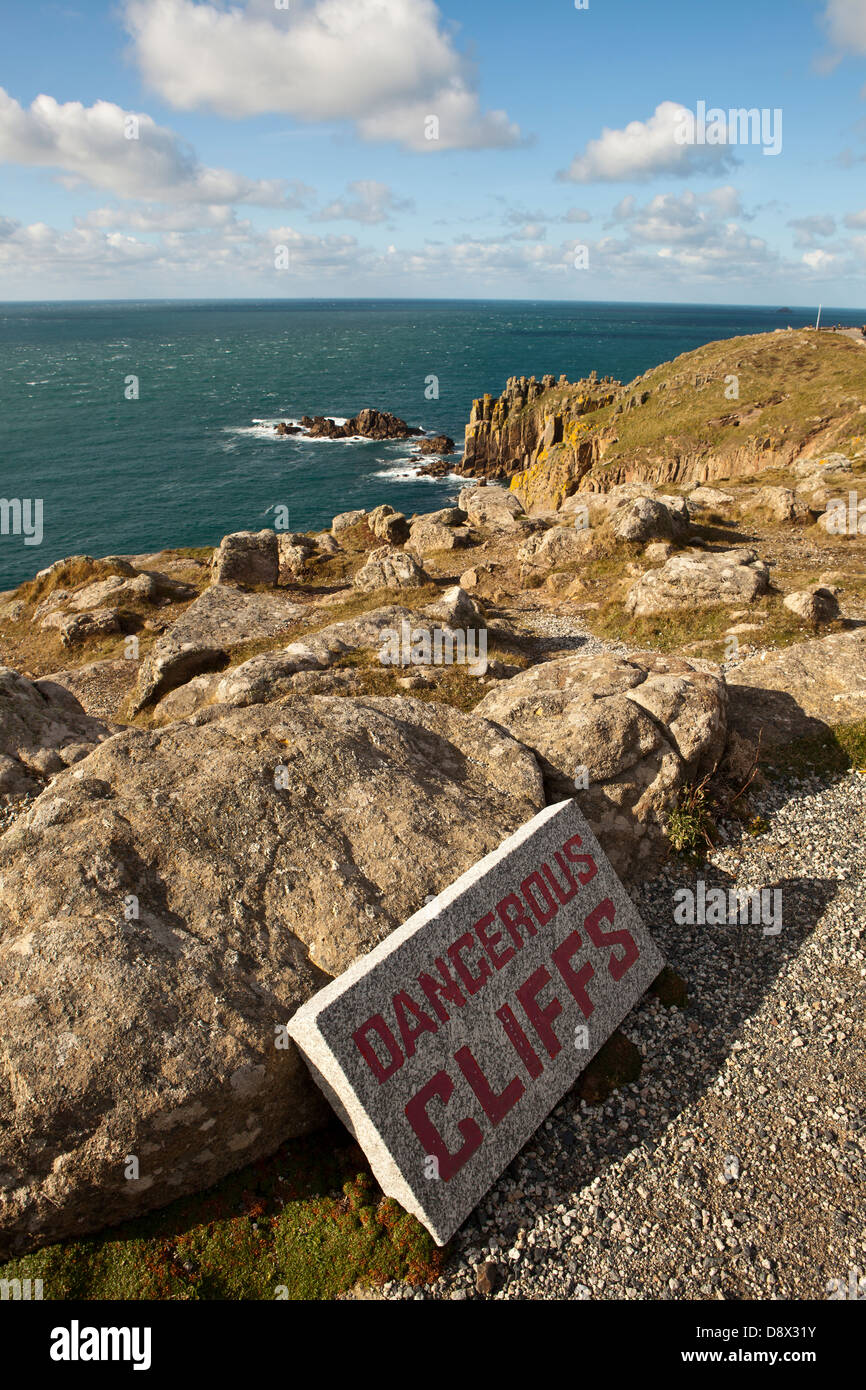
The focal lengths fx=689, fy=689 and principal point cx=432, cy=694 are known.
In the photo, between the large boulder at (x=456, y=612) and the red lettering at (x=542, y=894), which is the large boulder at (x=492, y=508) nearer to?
the large boulder at (x=456, y=612)

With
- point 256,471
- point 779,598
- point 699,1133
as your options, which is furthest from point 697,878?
point 256,471

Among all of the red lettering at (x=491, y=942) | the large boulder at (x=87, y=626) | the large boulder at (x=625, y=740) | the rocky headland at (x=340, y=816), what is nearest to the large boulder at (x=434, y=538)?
the rocky headland at (x=340, y=816)

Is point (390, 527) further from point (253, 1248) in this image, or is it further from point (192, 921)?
point (253, 1248)

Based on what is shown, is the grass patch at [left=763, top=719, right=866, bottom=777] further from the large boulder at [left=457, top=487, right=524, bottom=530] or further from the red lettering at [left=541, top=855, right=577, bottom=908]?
the large boulder at [left=457, top=487, right=524, bottom=530]

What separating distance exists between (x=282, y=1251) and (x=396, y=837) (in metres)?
6.15

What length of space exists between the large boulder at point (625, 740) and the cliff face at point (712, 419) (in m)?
53.1

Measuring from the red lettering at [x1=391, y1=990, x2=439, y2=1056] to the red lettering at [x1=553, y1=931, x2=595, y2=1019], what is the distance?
2.75m

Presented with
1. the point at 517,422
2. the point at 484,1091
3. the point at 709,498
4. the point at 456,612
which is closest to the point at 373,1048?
the point at 484,1091

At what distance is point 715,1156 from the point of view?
33.9 ft

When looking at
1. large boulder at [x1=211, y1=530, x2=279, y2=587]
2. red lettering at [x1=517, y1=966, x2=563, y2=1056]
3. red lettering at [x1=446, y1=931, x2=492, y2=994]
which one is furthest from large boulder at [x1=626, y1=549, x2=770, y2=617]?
large boulder at [x1=211, y1=530, x2=279, y2=587]

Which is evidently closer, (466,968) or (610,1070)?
(466,968)

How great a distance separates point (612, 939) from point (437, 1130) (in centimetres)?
471

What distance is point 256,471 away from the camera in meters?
109

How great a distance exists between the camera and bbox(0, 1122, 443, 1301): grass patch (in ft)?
28.9
